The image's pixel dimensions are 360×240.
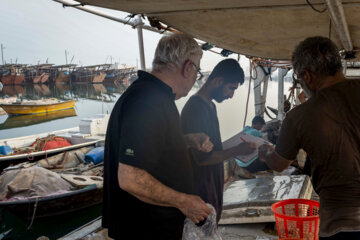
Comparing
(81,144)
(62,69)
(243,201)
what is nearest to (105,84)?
(62,69)

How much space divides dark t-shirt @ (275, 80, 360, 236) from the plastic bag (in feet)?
2.10

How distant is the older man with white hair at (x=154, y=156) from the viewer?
135 cm

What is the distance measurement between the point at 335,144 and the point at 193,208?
0.86 meters

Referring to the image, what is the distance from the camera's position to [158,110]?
1422 mm

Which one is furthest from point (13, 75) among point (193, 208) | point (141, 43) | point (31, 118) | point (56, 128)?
point (193, 208)

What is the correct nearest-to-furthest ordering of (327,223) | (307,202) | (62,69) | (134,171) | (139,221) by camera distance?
1. (134,171)
2. (139,221)
3. (327,223)
4. (307,202)
5. (62,69)

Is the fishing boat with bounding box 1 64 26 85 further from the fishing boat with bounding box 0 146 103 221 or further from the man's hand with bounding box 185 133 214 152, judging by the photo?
the man's hand with bounding box 185 133 214 152

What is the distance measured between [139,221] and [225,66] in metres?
1.45

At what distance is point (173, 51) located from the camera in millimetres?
1546

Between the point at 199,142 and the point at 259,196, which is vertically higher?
the point at 199,142

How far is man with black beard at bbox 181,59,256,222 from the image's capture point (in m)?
2.23

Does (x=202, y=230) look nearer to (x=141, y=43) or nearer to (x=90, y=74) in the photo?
(x=141, y=43)

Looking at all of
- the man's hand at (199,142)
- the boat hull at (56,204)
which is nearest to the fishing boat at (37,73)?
the boat hull at (56,204)

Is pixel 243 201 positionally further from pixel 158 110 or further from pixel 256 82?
pixel 256 82
